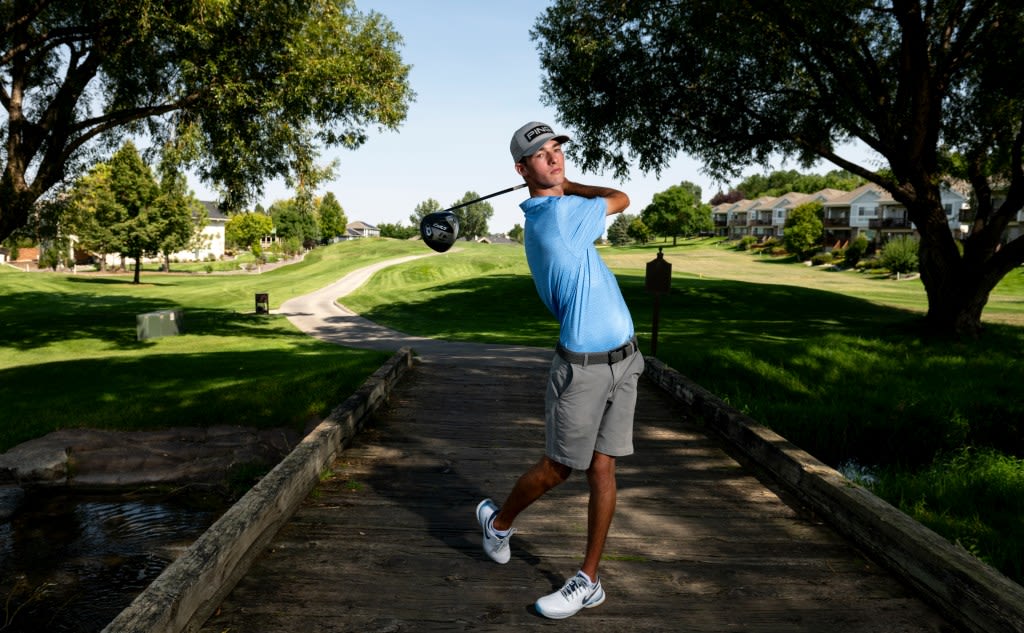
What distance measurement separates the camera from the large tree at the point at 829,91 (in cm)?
1508

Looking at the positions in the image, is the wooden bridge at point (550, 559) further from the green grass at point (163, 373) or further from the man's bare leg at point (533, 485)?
the green grass at point (163, 373)

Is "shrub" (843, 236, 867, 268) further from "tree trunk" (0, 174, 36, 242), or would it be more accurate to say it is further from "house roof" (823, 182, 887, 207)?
"tree trunk" (0, 174, 36, 242)

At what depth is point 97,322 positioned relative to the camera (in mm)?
24906

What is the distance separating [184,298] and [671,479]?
127 feet

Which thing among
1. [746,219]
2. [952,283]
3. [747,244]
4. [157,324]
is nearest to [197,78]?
[157,324]

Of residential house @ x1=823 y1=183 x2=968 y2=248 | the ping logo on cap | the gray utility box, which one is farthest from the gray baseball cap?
residential house @ x1=823 y1=183 x2=968 y2=248

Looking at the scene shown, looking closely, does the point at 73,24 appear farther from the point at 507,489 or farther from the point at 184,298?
the point at 184,298

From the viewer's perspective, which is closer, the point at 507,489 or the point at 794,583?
the point at 794,583

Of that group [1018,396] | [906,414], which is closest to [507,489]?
[906,414]

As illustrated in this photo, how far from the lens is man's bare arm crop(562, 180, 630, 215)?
134 inches

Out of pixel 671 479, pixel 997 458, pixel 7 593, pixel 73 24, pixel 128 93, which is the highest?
pixel 73 24

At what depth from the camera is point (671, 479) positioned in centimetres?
522

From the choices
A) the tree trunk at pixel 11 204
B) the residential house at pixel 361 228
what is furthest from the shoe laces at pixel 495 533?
the residential house at pixel 361 228

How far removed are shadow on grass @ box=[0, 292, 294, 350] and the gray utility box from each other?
0.38 meters
